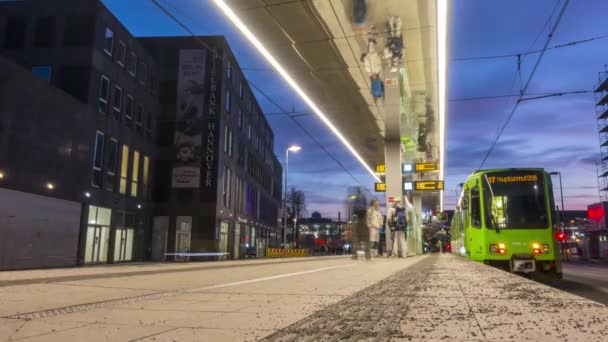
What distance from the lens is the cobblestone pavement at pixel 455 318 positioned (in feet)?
9.99

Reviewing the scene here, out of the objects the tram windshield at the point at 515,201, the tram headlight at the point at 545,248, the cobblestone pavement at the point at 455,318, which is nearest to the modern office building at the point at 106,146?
the tram windshield at the point at 515,201

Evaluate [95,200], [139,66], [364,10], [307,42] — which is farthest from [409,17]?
[139,66]

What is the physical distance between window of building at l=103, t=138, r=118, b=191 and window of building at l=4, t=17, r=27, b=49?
682cm

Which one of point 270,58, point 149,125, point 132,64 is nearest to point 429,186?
point 270,58

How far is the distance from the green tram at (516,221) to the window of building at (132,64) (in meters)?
21.7

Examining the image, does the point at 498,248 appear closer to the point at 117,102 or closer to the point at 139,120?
the point at 117,102

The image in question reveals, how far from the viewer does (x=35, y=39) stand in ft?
77.6

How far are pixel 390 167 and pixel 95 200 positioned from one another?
14.8 metres

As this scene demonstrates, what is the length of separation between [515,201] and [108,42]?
21872 mm

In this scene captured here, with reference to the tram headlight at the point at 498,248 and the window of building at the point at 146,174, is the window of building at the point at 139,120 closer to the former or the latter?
the window of building at the point at 146,174

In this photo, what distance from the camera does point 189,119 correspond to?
3192 centimetres

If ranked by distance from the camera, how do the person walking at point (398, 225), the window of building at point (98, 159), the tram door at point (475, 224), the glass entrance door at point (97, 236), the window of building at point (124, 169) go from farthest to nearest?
the window of building at point (124, 169) → the window of building at point (98, 159) → the glass entrance door at point (97, 236) → the person walking at point (398, 225) → the tram door at point (475, 224)

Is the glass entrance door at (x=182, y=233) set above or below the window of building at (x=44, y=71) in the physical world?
below

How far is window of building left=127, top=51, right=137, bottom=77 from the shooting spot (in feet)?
88.2
